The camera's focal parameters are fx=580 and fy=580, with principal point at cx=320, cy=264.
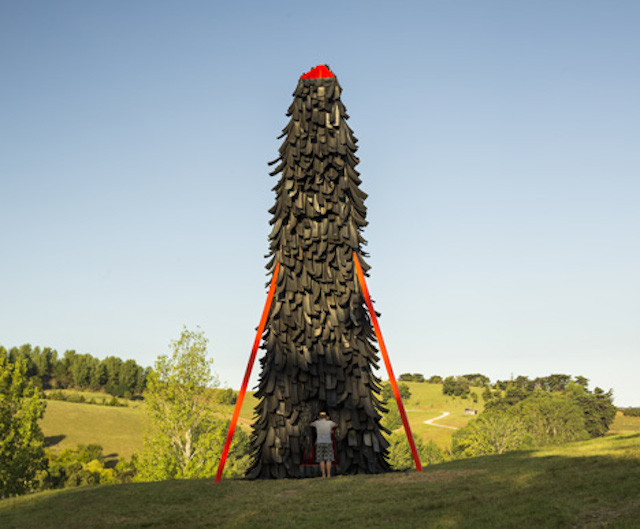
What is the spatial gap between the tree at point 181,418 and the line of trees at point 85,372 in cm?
12531

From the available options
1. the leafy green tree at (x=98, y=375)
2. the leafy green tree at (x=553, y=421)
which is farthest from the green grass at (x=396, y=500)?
the leafy green tree at (x=98, y=375)

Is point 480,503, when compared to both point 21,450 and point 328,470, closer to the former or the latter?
point 328,470

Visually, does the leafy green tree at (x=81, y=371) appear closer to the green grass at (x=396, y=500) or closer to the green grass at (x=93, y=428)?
the green grass at (x=93, y=428)

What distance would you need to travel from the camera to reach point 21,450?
31.3 meters

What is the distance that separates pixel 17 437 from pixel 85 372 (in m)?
133

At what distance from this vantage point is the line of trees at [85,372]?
6058 inches

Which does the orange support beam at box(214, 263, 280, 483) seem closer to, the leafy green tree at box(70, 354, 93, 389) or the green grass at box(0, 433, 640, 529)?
the green grass at box(0, 433, 640, 529)

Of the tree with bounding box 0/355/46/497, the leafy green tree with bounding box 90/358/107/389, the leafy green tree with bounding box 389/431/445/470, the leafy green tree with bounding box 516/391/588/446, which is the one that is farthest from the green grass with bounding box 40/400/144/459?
the leafy green tree with bounding box 516/391/588/446

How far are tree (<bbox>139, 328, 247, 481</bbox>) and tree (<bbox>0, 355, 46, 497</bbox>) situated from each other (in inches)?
237

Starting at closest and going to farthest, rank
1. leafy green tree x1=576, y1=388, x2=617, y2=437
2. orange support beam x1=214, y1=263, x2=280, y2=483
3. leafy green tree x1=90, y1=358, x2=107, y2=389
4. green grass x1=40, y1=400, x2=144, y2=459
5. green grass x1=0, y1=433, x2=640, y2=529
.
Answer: green grass x1=0, y1=433, x2=640, y2=529 → orange support beam x1=214, y1=263, x2=280, y2=483 → green grass x1=40, y1=400, x2=144, y2=459 → leafy green tree x1=576, y1=388, x2=617, y2=437 → leafy green tree x1=90, y1=358, x2=107, y2=389

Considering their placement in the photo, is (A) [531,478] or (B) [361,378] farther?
(B) [361,378]

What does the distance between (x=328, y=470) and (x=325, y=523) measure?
220 inches

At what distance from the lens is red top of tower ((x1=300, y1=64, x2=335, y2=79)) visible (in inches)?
746

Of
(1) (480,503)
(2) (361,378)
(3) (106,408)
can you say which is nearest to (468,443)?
(3) (106,408)
